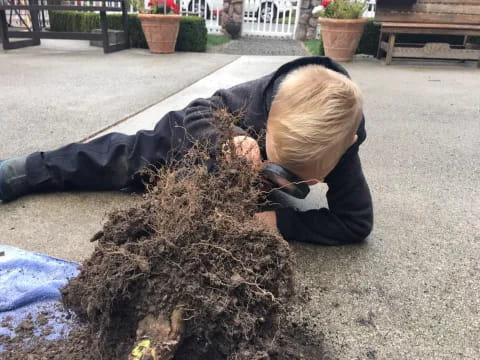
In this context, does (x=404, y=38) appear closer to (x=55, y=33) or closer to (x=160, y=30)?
(x=160, y=30)

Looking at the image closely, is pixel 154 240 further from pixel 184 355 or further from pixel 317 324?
pixel 317 324

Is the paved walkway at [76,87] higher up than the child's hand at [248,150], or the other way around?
the child's hand at [248,150]

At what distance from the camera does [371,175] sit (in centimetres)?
255

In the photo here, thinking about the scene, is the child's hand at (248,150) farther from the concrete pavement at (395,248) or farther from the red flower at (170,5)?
the red flower at (170,5)

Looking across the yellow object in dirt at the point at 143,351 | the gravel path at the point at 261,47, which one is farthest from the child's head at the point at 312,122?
the gravel path at the point at 261,47

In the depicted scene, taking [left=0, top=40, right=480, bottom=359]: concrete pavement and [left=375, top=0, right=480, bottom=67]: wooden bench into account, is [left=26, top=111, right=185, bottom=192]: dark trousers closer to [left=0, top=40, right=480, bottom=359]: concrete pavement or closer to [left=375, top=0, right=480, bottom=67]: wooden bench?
[left=0, top=40, right=480, bottom=359]: concrete pavement

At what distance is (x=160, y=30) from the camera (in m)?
6.96

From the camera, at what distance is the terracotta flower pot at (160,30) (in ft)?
22.5

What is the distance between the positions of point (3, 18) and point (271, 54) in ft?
14.9

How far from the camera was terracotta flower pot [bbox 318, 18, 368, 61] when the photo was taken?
6375 mm

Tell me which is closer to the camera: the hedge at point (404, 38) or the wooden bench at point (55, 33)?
the wooden bench at point (55, 33)

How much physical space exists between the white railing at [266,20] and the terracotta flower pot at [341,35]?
4.29m

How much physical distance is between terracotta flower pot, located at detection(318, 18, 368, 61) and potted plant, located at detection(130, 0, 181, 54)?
239cm

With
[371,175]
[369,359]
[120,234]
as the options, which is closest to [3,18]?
[371,175]
